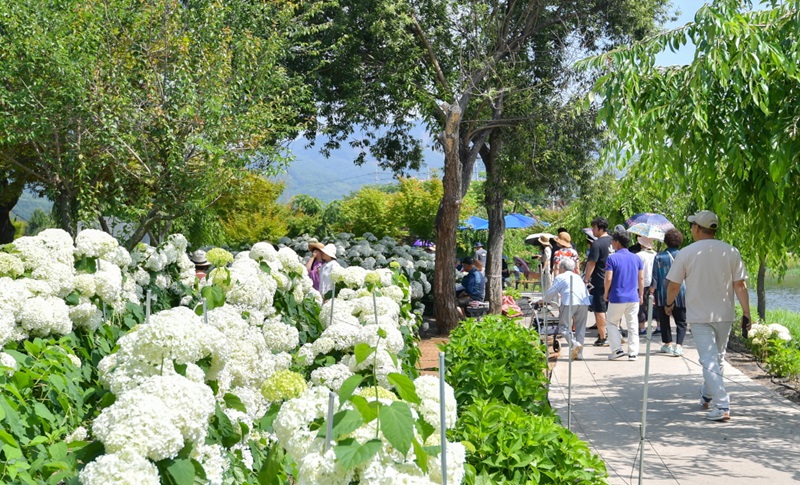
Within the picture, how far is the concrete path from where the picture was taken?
576cm

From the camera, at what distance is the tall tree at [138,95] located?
9.57m

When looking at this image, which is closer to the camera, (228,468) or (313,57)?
(228,468)

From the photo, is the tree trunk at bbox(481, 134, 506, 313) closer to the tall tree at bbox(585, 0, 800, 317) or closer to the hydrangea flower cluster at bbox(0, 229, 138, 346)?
the tall tree at bbox(585, 0, 800, 317)

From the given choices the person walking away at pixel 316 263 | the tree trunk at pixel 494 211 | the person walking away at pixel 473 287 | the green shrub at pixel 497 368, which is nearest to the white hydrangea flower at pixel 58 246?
the green shrub at pixel 497 368

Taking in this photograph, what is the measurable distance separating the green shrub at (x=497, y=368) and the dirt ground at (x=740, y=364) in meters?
0.36

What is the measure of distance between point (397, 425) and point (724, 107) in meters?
5.63

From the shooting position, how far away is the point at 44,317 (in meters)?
4.13

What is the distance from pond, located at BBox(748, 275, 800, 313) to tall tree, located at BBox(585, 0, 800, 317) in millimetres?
16607

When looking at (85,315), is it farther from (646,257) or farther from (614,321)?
(646,257)

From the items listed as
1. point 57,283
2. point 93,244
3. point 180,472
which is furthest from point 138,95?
point 180,472

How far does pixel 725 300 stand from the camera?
7.09m

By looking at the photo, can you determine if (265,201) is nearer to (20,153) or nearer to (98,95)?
(20,153)

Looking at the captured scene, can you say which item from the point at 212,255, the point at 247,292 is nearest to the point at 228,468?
the point at 247,292

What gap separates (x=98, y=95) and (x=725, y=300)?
23.8 ft
